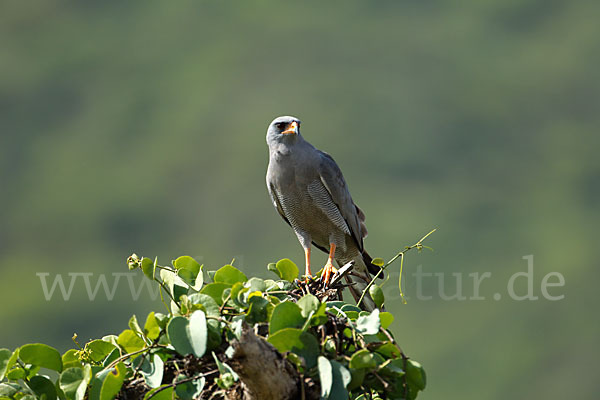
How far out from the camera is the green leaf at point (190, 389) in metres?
3.02

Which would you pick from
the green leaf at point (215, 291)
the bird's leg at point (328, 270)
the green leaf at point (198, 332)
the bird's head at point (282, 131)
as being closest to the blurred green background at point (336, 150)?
the bird's leg at point (328, 270)

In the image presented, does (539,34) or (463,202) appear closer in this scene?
(463,202)

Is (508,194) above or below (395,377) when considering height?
above

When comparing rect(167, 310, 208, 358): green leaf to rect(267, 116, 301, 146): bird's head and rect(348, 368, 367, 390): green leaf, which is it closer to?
rect(348, 368, 367, 390): green leaf

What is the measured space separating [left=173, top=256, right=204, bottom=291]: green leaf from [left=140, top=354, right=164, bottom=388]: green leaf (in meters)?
0.42

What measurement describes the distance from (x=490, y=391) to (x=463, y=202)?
2543 cm

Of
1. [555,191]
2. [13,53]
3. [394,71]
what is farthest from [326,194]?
[13,53]

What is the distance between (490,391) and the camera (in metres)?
56.9

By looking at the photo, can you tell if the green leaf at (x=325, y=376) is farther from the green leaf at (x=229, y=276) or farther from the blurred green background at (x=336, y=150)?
the blurred green background at (x=336, y=150)

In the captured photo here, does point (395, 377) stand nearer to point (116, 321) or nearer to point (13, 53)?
point (116, 321)

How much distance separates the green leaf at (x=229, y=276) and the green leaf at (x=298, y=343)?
23.7 inches

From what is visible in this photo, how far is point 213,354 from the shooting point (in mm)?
2986

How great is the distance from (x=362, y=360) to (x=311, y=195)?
323cm

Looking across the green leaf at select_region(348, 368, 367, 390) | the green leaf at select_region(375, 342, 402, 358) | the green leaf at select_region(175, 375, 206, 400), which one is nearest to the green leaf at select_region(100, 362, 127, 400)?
the green leaf at select_region(175, 375, 206, 400)
